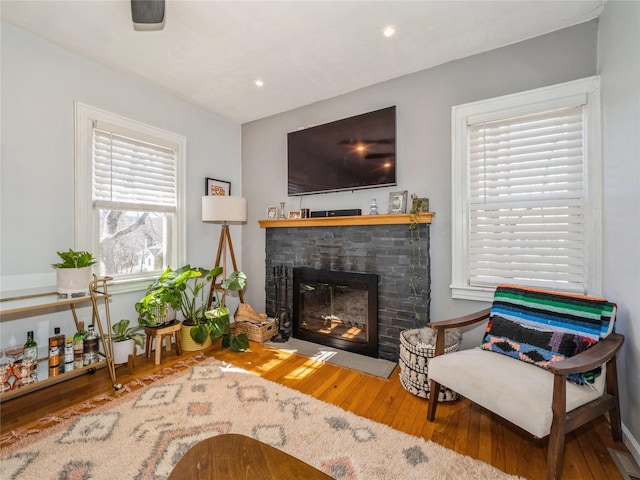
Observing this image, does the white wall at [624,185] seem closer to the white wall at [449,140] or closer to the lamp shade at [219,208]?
the white wall at [449,140]

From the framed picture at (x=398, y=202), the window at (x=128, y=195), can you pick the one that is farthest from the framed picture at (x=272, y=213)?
the framed picture at (x=398, y=202)

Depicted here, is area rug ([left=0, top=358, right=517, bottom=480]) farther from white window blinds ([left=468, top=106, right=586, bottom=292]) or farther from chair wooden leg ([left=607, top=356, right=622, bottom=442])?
white window blinds ([left=468, top=106, right=586, bottom=292])

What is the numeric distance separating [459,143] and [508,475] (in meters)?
2.23

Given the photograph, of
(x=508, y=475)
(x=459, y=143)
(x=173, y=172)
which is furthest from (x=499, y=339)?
(x=173, y=172)

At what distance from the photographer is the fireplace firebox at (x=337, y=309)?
2.72 m

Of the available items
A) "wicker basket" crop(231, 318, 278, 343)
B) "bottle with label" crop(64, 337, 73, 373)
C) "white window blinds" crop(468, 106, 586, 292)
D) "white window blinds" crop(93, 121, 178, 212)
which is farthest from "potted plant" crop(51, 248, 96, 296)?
Result: "white window blinds" crop(468, 106, 586, 292)

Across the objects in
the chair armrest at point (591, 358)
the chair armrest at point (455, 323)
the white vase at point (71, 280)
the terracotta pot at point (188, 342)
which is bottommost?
the terracotta pot at point (188, 342)

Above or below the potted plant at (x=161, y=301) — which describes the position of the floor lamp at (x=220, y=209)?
above

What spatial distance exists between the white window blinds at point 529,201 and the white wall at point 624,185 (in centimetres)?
18

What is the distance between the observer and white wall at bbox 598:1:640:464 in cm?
150

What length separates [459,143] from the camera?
2.38m

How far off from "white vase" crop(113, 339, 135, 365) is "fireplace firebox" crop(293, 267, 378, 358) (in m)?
1.58

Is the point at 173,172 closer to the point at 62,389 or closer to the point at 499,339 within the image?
the point at 62,389

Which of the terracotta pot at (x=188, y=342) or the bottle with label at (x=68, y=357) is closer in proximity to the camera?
the bottle with label at (x=68, y=357)
